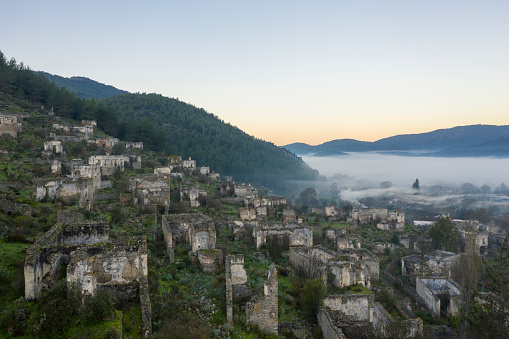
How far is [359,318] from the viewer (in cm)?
1566

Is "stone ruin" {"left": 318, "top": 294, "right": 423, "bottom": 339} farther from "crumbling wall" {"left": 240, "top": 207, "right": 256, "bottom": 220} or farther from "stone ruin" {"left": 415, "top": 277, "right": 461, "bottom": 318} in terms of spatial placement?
"crumbling wall" {"left": 240, "top": 207, "right": 256, "bottom": 220}

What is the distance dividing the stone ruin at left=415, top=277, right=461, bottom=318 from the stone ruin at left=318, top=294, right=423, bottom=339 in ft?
27.3

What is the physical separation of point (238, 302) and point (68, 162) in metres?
27.6

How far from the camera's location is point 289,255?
74.9ft

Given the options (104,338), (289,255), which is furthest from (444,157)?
(104,338)

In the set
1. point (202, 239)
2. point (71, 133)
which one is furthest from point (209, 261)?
point (71, 133)

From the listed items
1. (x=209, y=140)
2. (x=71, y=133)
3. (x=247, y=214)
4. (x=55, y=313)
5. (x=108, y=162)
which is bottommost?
(x=247, y=214)

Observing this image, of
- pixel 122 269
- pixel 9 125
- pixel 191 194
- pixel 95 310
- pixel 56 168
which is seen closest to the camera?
pixel 95 310

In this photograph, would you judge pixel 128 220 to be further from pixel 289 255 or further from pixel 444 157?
pixel 444 157

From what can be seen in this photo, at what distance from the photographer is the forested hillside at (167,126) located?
5382 cm

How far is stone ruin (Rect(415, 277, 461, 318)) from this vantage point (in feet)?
70.8

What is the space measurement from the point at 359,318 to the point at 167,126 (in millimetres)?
81384

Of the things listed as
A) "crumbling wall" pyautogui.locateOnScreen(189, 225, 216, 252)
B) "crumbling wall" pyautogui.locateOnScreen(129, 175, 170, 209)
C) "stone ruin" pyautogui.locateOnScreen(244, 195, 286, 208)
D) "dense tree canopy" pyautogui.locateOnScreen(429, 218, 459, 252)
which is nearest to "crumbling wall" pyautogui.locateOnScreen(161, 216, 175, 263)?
"crumbling wall" pyautogui.locateOnScreen(189, 225, 216, 252)

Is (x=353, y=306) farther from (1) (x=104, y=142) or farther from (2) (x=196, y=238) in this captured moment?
(1) (x=104, y=142)
